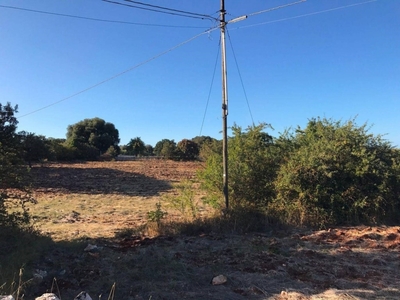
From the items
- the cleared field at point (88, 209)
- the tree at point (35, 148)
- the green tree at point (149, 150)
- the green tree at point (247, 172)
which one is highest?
the green tree at point (149, 150)

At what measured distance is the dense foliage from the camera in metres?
8.70

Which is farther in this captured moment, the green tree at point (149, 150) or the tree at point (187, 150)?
the green tree at point (149, 150)

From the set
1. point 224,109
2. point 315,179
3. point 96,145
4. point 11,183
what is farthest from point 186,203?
point 96,145

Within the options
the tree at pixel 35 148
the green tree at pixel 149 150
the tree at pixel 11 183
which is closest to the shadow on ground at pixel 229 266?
the tree at pixel 11 183

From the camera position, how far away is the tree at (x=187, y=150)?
192ft

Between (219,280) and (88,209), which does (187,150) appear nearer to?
(88,209)

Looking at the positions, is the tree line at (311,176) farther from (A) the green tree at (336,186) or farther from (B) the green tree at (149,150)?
(B) the green tree at (149,150)

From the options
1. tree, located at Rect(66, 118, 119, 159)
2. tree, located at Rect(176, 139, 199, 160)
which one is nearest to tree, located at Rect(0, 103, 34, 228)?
tree, located at Rect(176, 139, 199, 160)

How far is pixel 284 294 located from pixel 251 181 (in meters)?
4.88

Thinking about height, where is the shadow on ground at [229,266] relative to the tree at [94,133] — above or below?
below

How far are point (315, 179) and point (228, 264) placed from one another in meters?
4.27

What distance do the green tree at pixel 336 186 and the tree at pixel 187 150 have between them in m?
49.1

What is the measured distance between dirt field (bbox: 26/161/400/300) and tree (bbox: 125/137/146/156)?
2796 inches

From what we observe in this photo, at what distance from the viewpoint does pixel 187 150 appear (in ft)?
195
